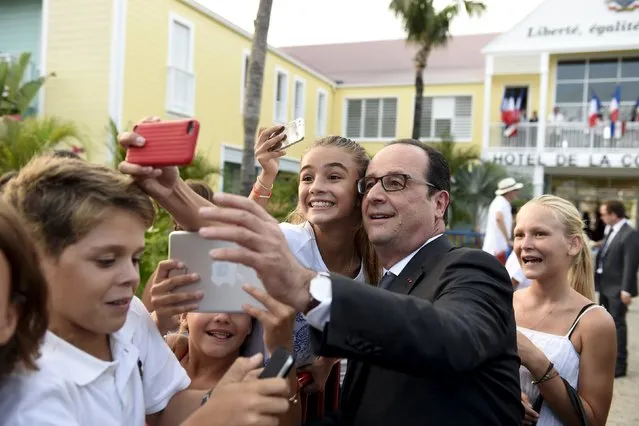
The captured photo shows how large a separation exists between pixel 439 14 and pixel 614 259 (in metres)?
12.4

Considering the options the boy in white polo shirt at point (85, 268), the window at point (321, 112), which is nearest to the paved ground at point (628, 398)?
the boy in white polo shirt at point (85, 268)

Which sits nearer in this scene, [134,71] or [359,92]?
[134,71]

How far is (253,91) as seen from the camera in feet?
31.6

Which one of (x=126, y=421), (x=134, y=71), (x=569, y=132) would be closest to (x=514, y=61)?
(x=569, y=132)

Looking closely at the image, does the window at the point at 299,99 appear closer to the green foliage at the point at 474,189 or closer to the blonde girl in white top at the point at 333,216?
the green foliage at the point at 474,189

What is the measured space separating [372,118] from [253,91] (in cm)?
1445

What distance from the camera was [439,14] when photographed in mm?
17609

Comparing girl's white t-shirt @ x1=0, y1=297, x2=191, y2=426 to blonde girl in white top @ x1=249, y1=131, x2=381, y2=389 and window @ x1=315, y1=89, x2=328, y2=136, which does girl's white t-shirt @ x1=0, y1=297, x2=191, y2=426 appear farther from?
window @ x1=315, y1=89, x2=328, y2=136

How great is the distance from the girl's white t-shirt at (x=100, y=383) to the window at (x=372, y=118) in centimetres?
2206

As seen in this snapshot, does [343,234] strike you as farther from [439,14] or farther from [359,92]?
[359,92]

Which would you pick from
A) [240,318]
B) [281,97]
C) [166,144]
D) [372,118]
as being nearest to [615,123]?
[372,118]

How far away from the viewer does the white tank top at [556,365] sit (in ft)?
8.33

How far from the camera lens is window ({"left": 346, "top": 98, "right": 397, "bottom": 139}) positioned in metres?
23.3

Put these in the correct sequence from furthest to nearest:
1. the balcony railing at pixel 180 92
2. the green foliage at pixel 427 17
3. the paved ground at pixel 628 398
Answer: the green foliage at pixel 427 17
the balcony railing at pixel 180 92
the paved ground at pixel 628 398
